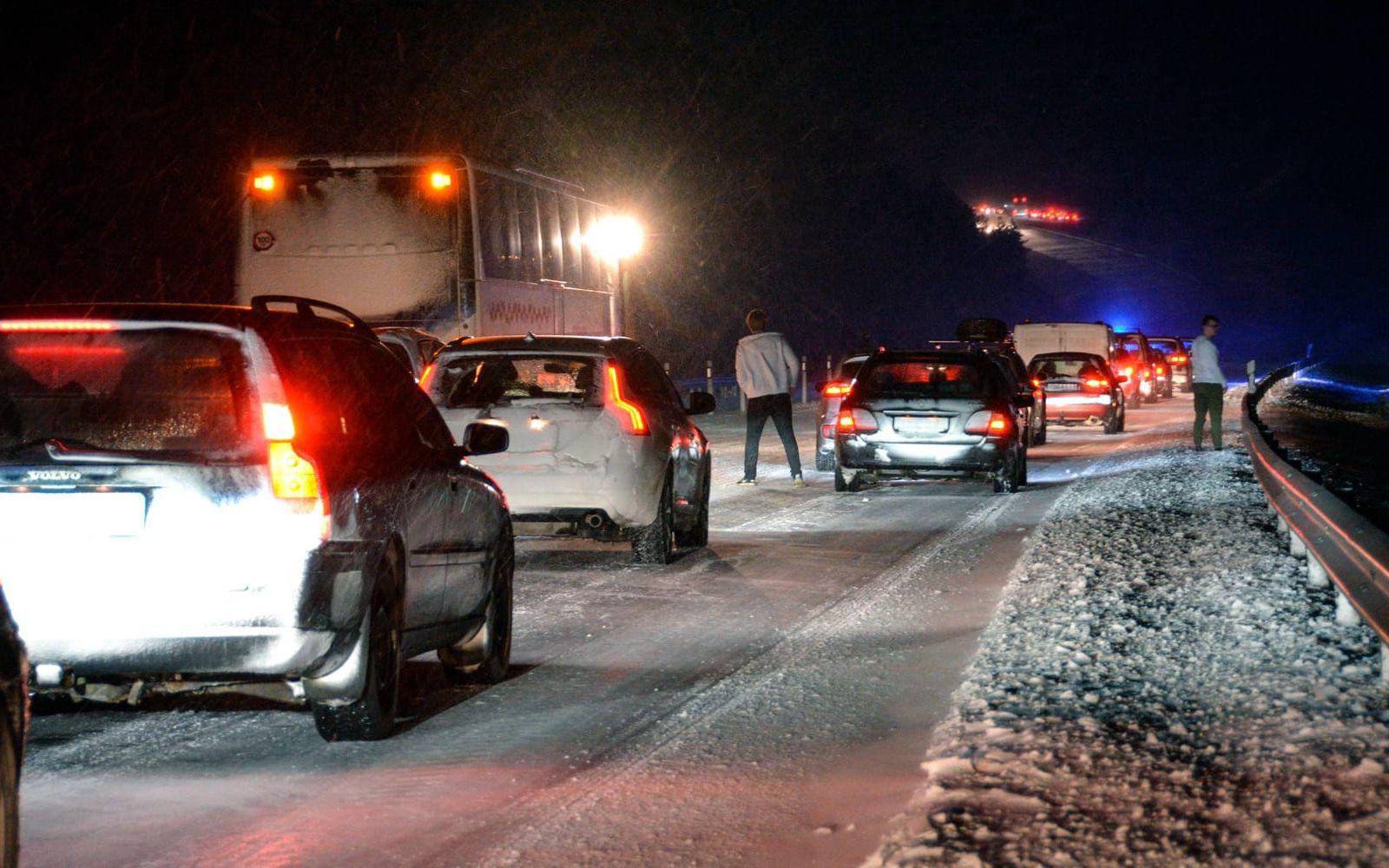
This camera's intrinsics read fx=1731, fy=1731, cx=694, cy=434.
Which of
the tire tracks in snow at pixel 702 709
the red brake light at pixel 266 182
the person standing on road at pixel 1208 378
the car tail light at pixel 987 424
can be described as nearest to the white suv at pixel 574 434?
the tire tracks in snow at pixel 702 709

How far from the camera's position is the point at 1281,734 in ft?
19.8

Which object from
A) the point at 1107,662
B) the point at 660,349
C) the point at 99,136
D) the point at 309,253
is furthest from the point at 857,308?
the point at 1107,662

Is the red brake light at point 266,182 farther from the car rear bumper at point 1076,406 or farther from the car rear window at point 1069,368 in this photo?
the car rear bumper at point 1076,406

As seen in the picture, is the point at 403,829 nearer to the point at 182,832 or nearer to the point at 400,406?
the point at 182,832

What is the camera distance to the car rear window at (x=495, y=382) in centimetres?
1179

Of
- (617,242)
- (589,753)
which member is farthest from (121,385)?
(617,242)

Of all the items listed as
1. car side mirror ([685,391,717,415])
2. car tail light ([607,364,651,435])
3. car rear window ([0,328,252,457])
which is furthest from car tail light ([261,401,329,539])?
car side mirror ([685,391,717,415])

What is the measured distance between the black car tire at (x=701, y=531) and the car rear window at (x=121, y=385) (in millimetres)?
7302

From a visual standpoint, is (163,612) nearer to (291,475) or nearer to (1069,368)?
(291,475)

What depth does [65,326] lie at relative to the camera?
234 inches

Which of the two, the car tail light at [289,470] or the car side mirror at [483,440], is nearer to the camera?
the car tail light at [289,470]

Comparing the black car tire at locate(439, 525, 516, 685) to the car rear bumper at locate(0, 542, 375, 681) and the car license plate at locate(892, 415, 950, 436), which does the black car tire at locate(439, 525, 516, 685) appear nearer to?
the car rear bumper at locate(0, 542, 375, 681)

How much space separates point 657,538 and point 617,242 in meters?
15.2

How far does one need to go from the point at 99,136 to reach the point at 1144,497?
119 ft
